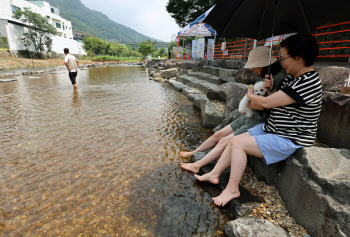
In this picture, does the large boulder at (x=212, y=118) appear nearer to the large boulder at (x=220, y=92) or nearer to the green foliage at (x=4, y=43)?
the large boulder at (x=220, y=92)

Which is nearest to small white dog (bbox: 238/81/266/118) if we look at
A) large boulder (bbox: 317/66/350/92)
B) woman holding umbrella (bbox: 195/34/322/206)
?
woman holding umbrella (bbox: 195/34/322/206)

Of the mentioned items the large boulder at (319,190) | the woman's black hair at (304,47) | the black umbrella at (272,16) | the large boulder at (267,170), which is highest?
the black umbrella at (272,16)

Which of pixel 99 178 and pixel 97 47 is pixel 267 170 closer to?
pixel 99 178

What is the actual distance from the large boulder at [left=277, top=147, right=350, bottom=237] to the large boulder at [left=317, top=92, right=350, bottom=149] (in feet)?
1.56

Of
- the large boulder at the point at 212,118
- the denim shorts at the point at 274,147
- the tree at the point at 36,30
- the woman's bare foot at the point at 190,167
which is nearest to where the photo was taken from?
the denim shorts at the point at 274,147

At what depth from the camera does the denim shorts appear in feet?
6.59

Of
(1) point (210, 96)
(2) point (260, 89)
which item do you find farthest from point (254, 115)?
(1) point (210, 96)

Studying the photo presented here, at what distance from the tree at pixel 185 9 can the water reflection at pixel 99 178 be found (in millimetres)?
21256

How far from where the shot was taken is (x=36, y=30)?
33.8 metres

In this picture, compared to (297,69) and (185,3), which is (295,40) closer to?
(297,69)

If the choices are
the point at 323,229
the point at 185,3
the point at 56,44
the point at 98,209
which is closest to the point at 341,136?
the point at 323,229

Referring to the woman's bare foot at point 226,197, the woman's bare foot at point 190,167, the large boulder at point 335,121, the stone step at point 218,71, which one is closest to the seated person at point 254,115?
the woman's bare foot at point 190,167

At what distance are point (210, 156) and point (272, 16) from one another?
7.99 ft

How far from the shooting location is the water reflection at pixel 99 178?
2.04 m
